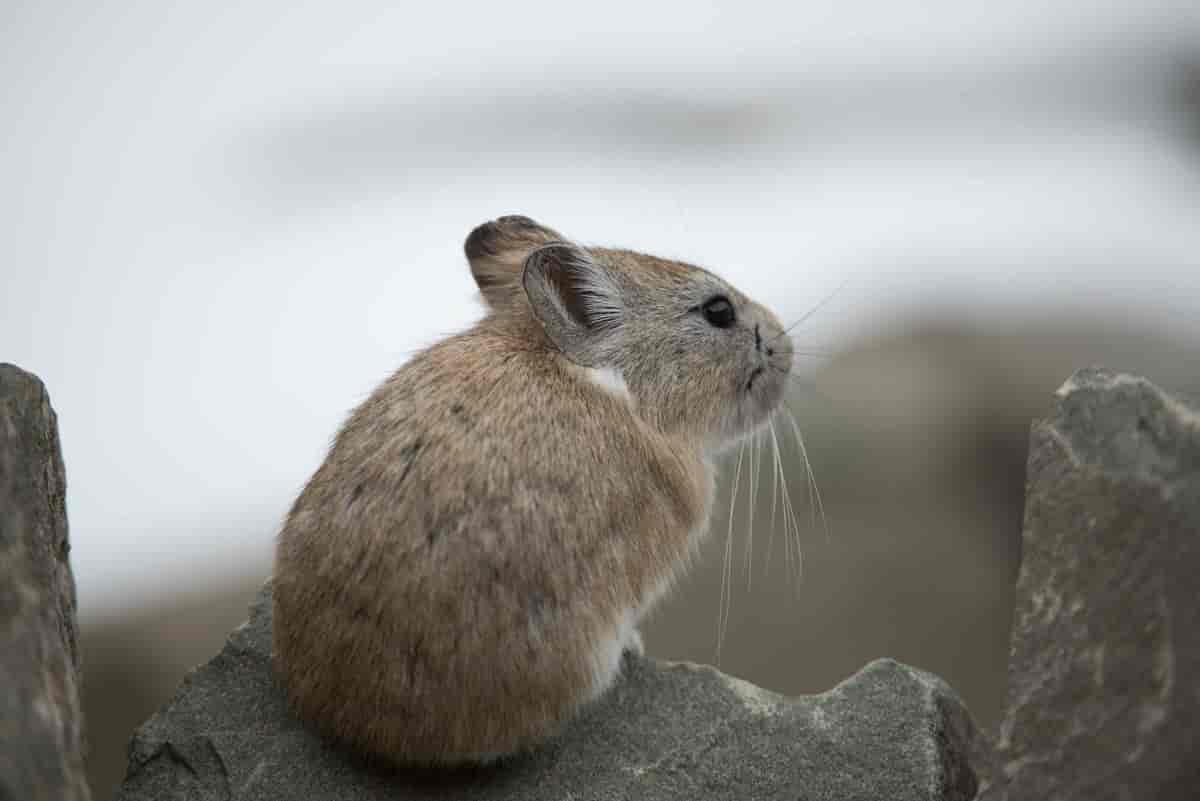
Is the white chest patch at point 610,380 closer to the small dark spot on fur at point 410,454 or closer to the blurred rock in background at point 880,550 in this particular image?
the small dark spot on fur at point 410,454

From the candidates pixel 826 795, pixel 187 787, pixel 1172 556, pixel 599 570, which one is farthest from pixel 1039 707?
pixel 187 787

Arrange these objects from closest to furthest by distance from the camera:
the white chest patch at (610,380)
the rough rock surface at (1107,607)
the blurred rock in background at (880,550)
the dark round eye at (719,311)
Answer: the rough rock surface at (1107,607) → the white chest patch at (610,380) → the dark round eye at (719,311) → the blurred rock in background at (880,550)

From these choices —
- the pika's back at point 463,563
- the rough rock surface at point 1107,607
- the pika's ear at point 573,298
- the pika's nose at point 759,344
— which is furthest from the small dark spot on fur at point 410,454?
the rough rock surface at point 1107,607

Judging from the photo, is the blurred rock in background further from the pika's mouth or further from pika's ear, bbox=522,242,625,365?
pika's ear, bbox=522,242,625,365

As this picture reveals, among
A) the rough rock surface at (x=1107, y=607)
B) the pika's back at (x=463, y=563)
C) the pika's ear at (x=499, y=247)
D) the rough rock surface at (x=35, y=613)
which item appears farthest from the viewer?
the pika's ear at (x=499, y=247)

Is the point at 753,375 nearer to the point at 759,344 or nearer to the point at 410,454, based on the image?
the point at 759,344

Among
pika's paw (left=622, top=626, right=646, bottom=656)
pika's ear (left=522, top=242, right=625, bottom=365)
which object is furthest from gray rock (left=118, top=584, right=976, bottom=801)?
pika's ear (left=522, top=242, right=625, bottom=365)

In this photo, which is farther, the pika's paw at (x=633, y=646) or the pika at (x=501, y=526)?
the pika's paw at (x=633, y=646)
